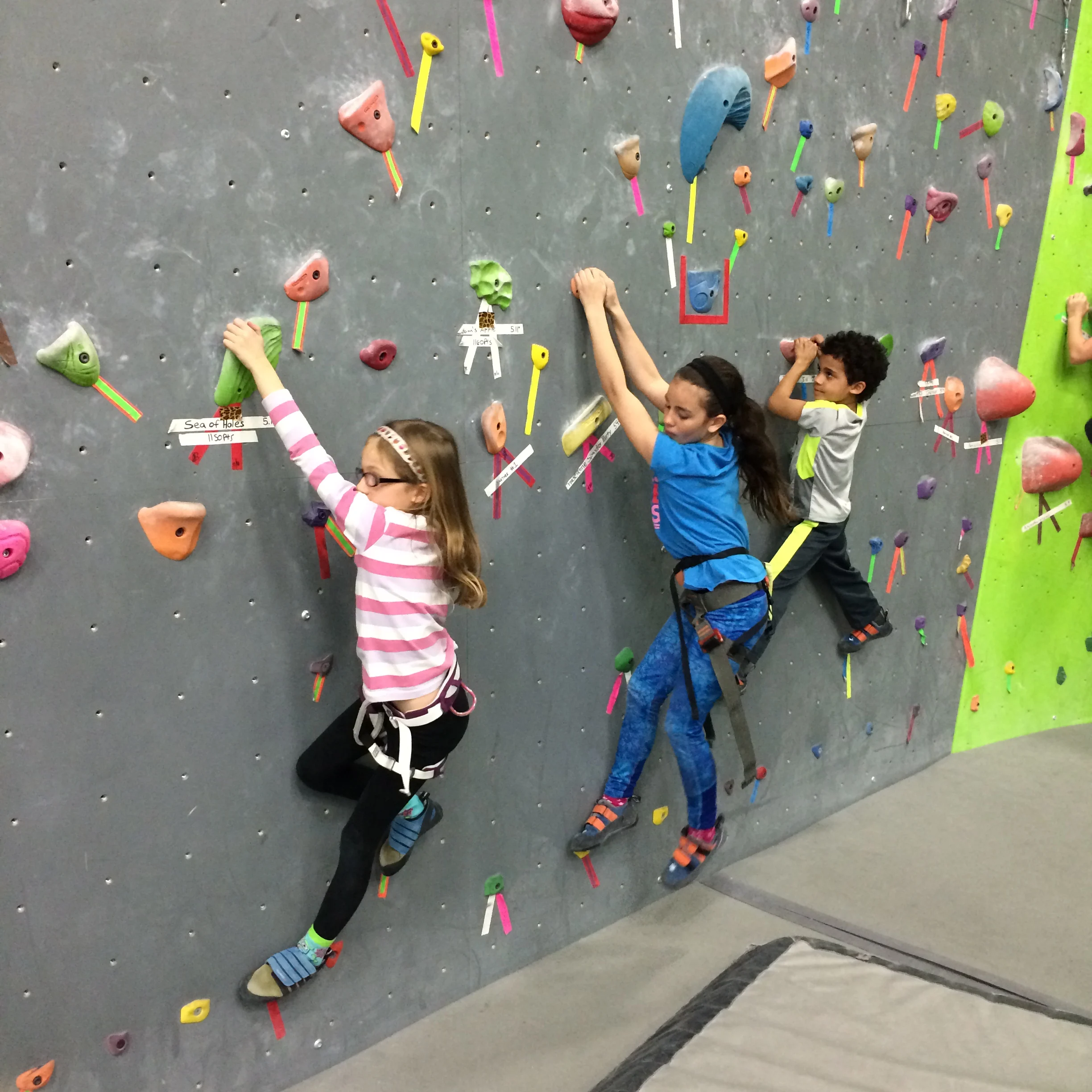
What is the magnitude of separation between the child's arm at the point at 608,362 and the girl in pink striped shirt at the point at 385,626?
496mm

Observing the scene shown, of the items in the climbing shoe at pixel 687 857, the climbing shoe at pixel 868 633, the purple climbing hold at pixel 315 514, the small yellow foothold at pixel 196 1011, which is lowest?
the climbing shoe at pixel 687 857

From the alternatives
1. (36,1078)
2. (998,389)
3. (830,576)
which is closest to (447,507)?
(36,1078)

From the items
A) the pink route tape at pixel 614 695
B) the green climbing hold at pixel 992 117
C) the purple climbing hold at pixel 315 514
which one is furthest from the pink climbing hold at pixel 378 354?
the green climbing hold at pixel 992 117

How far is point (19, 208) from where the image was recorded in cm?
142

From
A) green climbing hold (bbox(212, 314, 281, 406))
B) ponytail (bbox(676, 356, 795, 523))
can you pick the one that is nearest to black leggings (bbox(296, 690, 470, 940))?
green climbing hold (bbox(212, 314, 281, 406))

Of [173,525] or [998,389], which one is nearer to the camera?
[173,525]

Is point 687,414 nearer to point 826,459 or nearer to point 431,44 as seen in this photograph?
point 826,459

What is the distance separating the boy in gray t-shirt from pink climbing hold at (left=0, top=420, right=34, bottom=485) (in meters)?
1.64

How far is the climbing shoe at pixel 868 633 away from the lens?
9.90ft

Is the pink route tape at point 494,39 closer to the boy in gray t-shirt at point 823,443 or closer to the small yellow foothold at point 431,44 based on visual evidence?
the small yellow foothold at point 431,44

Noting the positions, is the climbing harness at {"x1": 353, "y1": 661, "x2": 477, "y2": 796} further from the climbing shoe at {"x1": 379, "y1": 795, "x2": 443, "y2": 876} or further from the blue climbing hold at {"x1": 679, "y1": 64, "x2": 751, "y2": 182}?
the blue climbing hold at {"x1": 679, "y1": 64, "x2": 751, "y2": 182}

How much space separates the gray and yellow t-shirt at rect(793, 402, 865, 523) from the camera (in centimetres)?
261

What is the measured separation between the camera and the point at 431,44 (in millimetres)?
1782

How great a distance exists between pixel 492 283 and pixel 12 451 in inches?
35.2
